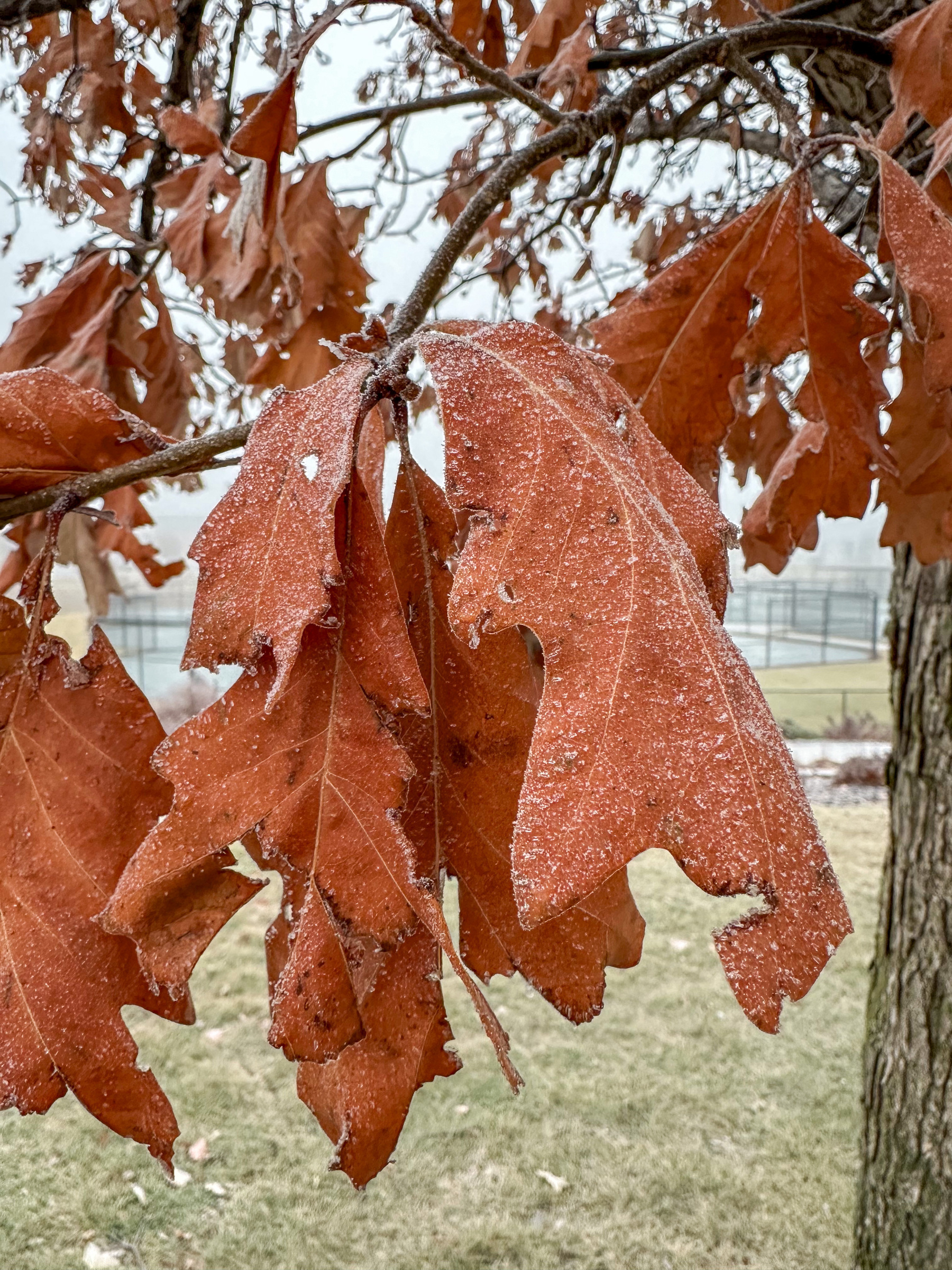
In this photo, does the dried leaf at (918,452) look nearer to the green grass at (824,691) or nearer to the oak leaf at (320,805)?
the oak leaf at (320,805)

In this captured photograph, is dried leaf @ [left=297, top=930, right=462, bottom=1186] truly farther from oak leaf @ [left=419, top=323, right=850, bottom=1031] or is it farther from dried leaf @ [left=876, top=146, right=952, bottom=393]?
dried leaf @ [left=876, top=146, right=952, bottom=393]

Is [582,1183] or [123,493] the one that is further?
[582,1183]

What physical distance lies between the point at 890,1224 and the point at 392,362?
80.0 inches

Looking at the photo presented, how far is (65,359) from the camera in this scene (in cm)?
112

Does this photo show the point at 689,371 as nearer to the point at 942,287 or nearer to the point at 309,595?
the point at 942,287

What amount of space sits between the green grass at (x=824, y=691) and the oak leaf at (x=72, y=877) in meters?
7.91

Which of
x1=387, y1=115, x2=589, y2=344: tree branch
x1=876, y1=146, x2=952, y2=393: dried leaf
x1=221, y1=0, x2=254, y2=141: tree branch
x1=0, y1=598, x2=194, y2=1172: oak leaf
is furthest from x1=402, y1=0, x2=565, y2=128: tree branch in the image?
x1=221, y1=0, x2=254, y2=141: tree branch

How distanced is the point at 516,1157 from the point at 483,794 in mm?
2562

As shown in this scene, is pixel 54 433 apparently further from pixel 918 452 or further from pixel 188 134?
pixel 918 452

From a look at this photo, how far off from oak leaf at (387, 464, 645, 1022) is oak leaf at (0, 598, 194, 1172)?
0.55 feet

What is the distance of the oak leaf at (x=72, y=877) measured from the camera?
Result: 18.4 inches

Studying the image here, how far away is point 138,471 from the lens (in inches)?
18.6

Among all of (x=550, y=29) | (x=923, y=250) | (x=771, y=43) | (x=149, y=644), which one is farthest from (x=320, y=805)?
(x=149, y=644)

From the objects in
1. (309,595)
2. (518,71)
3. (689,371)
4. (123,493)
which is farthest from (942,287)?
(123,493)
